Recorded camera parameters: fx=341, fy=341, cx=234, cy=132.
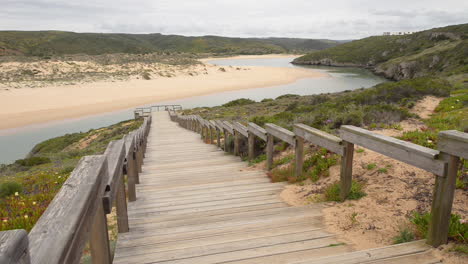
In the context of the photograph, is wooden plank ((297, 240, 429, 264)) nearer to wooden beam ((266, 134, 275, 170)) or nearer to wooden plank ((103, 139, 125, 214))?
wooden plank ((103, 139, 125, 214))

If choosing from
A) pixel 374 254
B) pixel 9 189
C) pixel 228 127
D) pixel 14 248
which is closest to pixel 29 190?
pixel 9 189

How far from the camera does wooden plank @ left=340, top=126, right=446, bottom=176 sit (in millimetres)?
2636

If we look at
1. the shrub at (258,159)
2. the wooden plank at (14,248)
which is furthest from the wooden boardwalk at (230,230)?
the wooden plank at (14,248)

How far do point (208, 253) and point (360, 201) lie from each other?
1.90 m

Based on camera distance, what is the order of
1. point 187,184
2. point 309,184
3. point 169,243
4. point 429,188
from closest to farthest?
1. point 169,243
2. point 429,188
3. point 309,184
4. point 187,184

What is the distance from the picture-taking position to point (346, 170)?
3818 millimetres

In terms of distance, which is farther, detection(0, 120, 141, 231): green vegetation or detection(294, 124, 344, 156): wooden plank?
detection(0, 120, 141, 231): green vegetation

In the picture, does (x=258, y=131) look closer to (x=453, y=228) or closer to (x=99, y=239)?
(x=453, y=228)

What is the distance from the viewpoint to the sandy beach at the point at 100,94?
26391 millimetres

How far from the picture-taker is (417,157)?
2.82 metres

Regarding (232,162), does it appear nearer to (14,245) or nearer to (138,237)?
(138,237)

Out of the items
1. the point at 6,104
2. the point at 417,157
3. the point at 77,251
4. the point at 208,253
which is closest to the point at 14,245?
the point at 77,251

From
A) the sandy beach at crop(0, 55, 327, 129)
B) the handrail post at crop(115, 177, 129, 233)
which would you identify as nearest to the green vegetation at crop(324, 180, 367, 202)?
the handrail post at crop(115, 177, 129, 233)

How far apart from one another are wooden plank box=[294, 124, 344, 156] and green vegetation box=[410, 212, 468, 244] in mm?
1128
